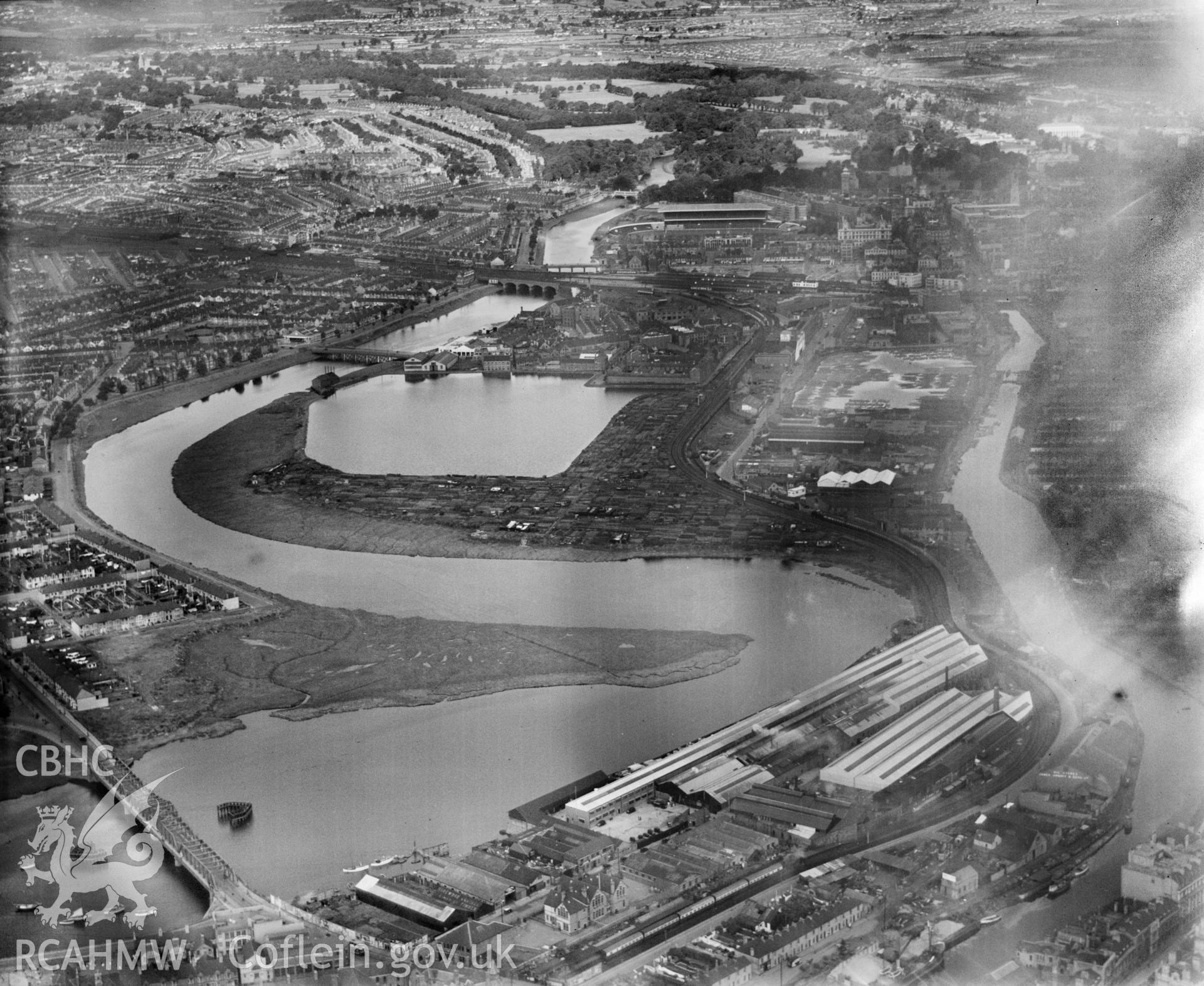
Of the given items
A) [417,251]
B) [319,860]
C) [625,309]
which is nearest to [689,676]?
[319,860]

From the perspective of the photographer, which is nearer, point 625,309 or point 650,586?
point 650,586

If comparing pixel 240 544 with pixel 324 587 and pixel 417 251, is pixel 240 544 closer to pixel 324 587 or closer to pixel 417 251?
pixel 324 587

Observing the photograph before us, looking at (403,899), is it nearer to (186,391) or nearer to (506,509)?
(506,509)

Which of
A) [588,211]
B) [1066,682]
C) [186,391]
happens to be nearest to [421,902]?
[1066,682]

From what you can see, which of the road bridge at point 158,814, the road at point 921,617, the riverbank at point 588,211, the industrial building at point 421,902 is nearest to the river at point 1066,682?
the road at point 921,617

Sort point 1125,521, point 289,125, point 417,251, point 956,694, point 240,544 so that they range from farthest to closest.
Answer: point 289,125, point 417,251, point 240,544, point 1125,521, point 956,694

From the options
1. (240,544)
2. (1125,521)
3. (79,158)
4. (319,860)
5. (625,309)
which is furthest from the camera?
(79,158)
